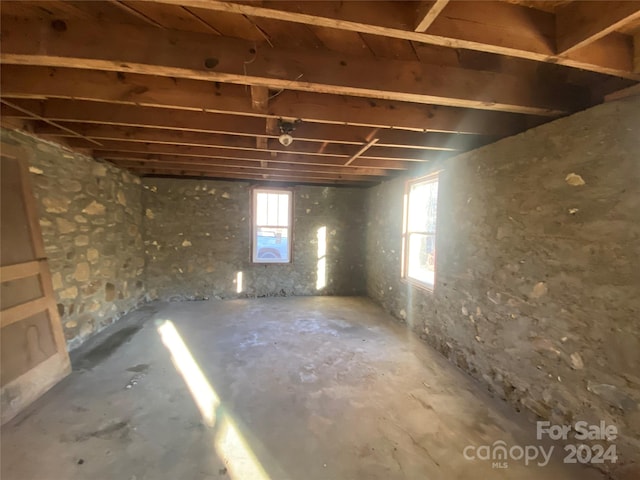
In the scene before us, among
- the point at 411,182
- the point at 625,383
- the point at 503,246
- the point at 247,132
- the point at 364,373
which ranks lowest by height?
the point at 364,373

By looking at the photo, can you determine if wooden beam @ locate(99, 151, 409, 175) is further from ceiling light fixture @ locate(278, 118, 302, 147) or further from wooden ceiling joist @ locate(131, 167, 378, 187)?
ceiling light fixture @ locate(278, 118, 302, 147)

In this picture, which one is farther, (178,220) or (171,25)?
(178,220)

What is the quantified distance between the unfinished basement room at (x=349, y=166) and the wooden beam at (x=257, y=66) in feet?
0.04

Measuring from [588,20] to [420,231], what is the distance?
2814 mm

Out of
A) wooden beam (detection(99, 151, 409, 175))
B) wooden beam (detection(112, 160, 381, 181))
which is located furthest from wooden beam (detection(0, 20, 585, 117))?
wooden beam (detection(112, 160, 381, 181))

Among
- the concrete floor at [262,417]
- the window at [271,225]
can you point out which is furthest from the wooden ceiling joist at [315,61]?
the window at [271,225]

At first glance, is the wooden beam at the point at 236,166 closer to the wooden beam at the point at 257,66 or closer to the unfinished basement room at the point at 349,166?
the unfinished basement room at the point at 349,166

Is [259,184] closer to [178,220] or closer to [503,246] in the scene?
[178,220]

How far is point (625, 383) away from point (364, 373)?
5.76 ft

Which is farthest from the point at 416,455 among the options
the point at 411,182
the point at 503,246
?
the point at 411,182

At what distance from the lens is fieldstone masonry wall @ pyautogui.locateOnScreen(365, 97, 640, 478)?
62.2 inches

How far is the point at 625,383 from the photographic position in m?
1.58

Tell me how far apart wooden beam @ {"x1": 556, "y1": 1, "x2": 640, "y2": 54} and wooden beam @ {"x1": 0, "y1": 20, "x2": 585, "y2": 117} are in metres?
0.45

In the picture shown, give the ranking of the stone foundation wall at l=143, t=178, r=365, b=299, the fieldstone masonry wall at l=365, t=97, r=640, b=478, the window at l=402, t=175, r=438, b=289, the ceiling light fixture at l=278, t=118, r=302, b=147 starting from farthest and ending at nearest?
the stone foundation wall at l=143, t=178, r=365, b=299 < the window at l=402, t=175, r=438, b=289 < the ceiling light fixture at l=278, t=118, r=302, b=147 < the fieldstone masonry wall at l=365, t=97, r=640, b=478
